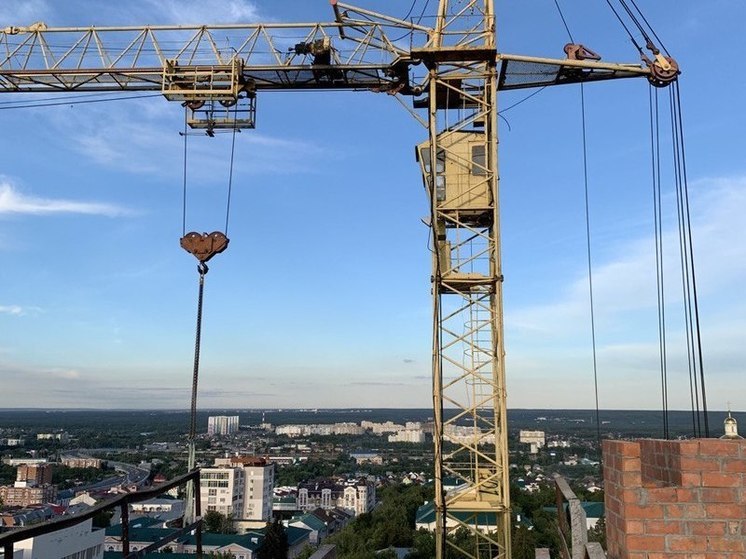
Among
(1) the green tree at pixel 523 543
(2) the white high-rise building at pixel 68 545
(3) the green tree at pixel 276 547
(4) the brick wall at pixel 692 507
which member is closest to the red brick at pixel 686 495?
(4) the brick wall at pixel 692 507

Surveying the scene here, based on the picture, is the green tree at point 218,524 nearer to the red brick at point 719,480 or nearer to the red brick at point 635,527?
the red brick at point 635,527

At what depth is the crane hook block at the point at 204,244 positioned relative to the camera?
19.7ft

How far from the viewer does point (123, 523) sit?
2.99 m

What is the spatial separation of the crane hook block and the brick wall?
421cm

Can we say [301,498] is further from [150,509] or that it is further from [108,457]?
[108,457]

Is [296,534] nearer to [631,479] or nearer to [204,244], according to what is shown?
[204,244]

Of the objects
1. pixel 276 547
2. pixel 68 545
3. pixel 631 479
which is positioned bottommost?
pixel 68 545

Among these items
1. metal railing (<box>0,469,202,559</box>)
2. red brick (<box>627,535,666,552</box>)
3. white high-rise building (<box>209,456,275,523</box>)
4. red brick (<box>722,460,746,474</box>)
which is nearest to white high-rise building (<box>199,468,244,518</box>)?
white high-rise building (<box>209,456,275,523</box>)

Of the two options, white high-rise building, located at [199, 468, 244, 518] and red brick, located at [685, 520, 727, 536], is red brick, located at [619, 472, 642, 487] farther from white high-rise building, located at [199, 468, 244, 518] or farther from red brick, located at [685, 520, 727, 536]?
white high-rise building, located at [199, 468, 244, 518]

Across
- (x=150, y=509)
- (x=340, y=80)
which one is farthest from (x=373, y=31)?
(x=150, y=509)

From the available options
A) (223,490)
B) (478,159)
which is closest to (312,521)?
(223,490)

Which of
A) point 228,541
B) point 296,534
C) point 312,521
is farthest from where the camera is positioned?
point 312,521

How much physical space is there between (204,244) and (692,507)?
Result: 4.59 m

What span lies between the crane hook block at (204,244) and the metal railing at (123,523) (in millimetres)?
2542
